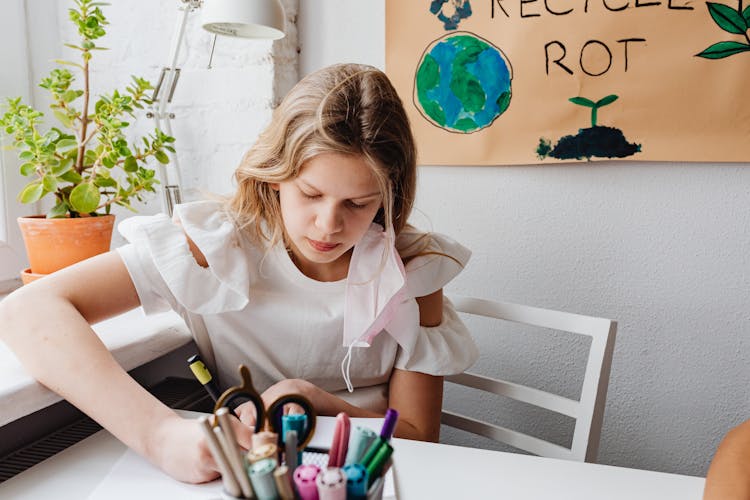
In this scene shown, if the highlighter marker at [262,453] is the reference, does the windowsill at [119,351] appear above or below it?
below

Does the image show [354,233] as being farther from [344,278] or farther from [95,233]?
[95,233]

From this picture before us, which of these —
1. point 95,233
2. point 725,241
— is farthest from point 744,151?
point 95,233

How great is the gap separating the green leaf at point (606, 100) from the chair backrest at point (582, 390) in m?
0.43

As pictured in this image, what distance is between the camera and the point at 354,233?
843 millimetres

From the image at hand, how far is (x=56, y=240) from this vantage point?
3.64ft

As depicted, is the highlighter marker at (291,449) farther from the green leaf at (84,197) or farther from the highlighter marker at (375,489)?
the green leaf at (84,197)

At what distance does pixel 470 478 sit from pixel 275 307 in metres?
0.41

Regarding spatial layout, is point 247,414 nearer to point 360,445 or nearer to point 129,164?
point 360,445

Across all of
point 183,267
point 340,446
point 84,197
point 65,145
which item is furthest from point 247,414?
point 65,145

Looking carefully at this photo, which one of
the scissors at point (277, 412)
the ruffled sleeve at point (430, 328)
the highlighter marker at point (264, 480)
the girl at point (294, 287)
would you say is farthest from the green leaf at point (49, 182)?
the highlighter marker at point (264, 480)

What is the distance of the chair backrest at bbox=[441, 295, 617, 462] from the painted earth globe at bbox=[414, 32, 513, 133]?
0.42 metres

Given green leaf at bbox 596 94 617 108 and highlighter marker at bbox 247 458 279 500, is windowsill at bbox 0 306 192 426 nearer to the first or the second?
highlighter marker at bbox 247 458 279 500

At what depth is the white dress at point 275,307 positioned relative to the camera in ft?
2.74

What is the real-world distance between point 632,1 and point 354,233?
0.72 m
